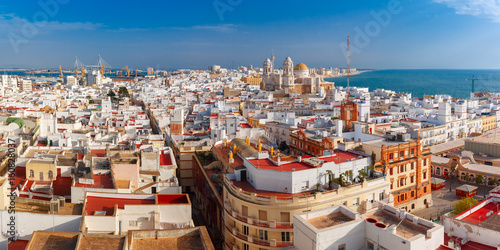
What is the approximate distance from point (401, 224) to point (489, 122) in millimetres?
51167

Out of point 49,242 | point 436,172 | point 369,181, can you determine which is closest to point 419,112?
point 436,172

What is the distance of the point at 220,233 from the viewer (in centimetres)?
2395

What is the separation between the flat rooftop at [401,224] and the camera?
45.0 ft

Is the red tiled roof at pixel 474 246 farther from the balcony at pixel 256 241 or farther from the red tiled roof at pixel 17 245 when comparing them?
the red tiled roof at pixel 17 245

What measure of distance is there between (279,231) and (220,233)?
18.9 ft

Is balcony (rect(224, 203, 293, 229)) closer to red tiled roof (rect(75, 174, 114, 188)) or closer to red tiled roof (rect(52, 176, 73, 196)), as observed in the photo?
red tiled roof (rect(75, 174, 114, 188))

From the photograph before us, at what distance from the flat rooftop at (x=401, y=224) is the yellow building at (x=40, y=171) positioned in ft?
56.9

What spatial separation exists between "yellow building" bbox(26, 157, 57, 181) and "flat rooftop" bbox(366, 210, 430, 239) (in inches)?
683

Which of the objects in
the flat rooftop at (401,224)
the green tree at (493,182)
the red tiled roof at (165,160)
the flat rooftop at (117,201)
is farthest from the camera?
the green tree at (493,182)

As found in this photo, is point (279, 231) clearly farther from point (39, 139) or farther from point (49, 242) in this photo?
point (39, 139)

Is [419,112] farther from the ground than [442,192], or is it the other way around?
[419,112]

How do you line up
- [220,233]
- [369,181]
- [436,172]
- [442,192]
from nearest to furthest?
1. [369,181]
2. [220,233]
3. [442,192]
4. [436,172]

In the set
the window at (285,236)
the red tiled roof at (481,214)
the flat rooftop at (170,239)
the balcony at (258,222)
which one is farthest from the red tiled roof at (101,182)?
the red tiled roof at (481,214)

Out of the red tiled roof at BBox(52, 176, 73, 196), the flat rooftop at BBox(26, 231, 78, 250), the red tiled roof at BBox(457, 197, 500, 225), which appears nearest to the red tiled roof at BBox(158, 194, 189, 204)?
the flat rooftop at BBox(26, 231, 78, 250)
